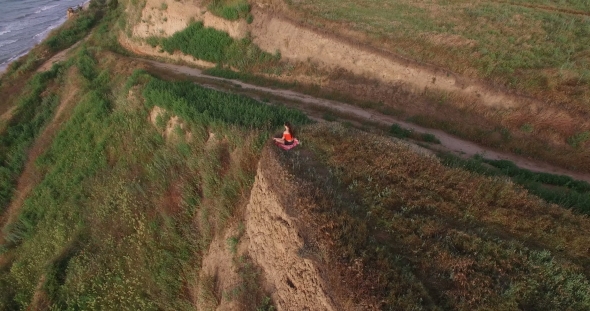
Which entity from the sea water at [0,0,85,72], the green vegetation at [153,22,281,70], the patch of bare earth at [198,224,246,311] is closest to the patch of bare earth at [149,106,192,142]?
the patch of bare earth at [198,224,246,311]

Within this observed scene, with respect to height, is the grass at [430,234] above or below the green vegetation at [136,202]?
above

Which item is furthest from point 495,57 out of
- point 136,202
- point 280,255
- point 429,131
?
point 136,202

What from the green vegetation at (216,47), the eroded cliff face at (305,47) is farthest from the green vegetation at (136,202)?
the eroded cliff face at (305,47)

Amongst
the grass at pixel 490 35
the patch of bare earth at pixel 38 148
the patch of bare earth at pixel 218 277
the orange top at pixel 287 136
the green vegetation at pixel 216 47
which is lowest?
the patch of bare earth at pixel 38 148

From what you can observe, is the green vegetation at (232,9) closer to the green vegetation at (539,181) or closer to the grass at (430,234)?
the green vegetation at (539,181)

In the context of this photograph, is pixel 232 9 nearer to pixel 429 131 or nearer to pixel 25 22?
pixel 429 131

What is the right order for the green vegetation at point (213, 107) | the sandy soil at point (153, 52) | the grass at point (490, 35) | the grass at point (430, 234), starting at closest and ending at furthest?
the grass at point (430, 234) < the green vegetation at point (213, 107) < the grass at point (490, 35) < the sandy soil at point (153, 52)

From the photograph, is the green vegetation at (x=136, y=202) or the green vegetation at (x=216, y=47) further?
the green vegetation at (x=216, y=47)

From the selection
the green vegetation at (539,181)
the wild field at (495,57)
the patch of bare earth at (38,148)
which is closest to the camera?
the green vegetation at (539,181)
